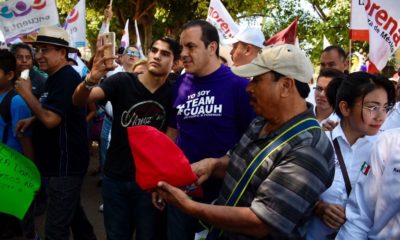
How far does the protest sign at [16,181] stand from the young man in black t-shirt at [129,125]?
0.55 m

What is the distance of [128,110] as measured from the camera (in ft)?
10.6

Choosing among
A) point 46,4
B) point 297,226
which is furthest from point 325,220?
point 46,4

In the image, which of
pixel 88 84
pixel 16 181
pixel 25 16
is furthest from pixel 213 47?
pixel 25 16

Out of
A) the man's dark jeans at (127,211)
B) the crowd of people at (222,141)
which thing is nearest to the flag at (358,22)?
the crowd of people at (222,141)

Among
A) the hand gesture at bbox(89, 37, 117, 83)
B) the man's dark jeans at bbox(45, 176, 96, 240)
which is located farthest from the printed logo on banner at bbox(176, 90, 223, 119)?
the man's dark jeans at bbox(45, 176, 96, 240)

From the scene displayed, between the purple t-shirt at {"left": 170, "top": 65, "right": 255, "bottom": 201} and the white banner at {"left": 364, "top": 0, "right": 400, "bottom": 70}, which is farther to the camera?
the white banner at {"left": 364, "top": 0, "right": 400, "bottom": 70}

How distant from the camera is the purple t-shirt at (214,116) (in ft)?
9.13

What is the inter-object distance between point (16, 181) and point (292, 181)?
222cm

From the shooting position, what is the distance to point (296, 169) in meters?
1.67

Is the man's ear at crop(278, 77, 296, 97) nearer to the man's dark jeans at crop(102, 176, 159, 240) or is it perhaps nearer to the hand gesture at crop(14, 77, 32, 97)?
the man's dark jeans at crop(102, 176, 159, 240)

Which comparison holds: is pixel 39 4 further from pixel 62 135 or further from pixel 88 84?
pixel 88 84

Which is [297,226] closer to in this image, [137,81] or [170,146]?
[170,146]

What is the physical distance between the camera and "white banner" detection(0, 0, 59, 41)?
592 cm

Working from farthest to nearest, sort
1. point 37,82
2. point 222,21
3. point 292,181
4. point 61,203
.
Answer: point 222,21, point 37,82, point 61,203, point 292,181
